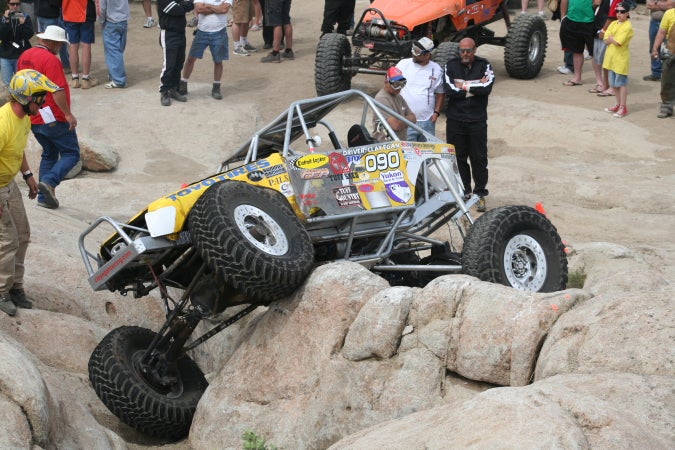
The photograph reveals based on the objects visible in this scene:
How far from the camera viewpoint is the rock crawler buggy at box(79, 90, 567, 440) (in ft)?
22.1

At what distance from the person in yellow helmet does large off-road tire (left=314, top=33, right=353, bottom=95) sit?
24.4ft

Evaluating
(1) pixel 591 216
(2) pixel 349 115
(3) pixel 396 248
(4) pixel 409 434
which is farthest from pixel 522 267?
(2) pixel 349 115

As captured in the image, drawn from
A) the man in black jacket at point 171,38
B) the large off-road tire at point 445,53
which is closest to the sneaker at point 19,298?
the large off-road tire at point 445,53

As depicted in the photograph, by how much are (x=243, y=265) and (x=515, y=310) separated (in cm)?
172

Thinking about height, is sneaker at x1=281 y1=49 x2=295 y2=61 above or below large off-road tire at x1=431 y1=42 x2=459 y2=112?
below

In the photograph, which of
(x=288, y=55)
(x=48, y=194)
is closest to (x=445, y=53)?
(x=288, y=55)

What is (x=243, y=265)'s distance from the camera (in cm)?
645

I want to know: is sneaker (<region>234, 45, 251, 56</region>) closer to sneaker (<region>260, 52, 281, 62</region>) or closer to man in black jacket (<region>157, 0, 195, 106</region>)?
sneaker (<region>260, 52, 281, 62</region>)

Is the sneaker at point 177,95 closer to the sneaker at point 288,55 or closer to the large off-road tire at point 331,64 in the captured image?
the large off-road tire at point 331,64

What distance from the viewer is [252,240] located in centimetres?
669

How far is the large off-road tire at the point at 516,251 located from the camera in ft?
24.5

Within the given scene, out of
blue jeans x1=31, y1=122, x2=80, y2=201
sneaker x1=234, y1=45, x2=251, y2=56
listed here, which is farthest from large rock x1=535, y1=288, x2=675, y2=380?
sneaker x1=234, y1=45, x2=251, y2=56

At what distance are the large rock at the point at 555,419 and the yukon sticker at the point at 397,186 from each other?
111 inches

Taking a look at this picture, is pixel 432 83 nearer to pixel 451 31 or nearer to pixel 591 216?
pixel 591 216
